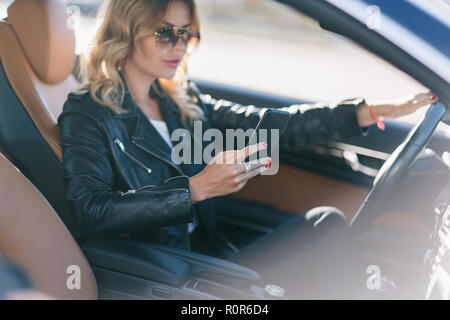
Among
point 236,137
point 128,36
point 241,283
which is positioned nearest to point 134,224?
point 241,283

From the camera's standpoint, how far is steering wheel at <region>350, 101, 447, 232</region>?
4.88ft

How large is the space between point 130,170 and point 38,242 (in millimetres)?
382

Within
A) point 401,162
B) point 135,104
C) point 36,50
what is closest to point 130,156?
point 135,104

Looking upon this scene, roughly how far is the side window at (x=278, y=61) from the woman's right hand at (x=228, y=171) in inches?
15.7

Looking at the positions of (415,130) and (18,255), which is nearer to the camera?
(18,255)

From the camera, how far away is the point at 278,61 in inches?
274

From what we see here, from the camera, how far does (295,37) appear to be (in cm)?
971

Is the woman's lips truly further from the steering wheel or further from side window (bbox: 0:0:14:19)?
the steering wheel

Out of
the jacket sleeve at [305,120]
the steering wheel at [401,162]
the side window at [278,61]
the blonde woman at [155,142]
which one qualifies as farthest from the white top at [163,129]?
the steering wheel at [401,162]

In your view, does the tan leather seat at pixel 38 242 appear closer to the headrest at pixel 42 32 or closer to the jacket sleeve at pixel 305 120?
the headrest at pixel 42 32

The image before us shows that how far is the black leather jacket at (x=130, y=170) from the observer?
151 centimetres

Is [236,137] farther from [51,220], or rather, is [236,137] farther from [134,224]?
[51,220]

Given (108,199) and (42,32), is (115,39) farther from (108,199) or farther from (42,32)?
(108,199)

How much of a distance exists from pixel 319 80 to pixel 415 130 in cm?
400
